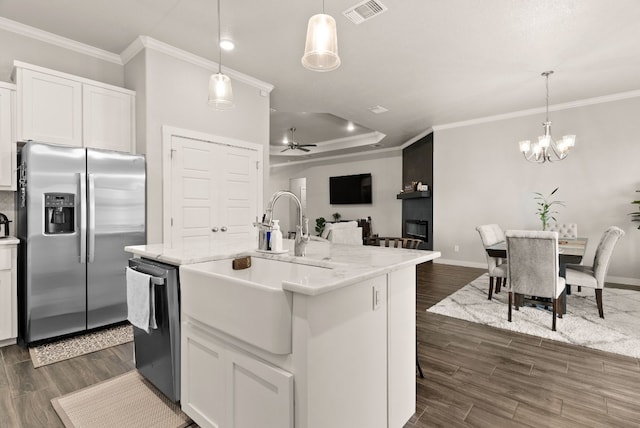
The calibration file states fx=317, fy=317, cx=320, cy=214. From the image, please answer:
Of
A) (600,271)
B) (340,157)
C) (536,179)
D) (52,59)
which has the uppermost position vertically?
(340,157)

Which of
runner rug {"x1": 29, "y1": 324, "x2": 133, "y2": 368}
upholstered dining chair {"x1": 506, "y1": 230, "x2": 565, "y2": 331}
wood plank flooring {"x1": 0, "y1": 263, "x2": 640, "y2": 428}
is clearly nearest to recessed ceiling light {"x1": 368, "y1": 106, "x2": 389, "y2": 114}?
upholstered dining chair {"x1": 506, "y1": 230, "x2": 565, "y2": 331}

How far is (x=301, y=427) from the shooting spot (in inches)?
45.4

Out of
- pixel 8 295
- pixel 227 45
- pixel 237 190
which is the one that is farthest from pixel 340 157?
pixel 8 295

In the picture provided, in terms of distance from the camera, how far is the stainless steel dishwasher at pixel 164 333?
5.77 feet

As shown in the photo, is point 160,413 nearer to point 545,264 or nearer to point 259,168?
point 259,168

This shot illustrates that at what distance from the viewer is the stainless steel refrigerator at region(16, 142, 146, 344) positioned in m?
2.65

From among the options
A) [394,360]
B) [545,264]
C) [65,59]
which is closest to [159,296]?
[394,360]

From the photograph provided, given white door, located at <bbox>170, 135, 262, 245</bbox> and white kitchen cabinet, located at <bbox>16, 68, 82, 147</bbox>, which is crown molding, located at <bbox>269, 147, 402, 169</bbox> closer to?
white door, located at <bbox>170, 135, 262, 245</bbox>

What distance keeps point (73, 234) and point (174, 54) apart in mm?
2142

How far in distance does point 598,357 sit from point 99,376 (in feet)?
12.4

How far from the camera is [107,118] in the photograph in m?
3.29

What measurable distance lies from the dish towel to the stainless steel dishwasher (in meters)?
0.03

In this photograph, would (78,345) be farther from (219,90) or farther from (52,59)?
(52,59)

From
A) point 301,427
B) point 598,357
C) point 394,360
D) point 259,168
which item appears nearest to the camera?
point 301,427
